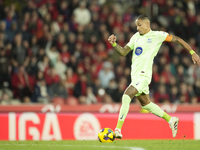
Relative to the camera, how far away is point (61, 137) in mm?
9055

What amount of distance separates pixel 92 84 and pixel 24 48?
2162 millimetres

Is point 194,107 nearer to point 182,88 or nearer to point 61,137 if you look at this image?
point 182,88

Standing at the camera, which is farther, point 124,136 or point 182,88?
point 182,88

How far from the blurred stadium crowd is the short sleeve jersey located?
167 inches

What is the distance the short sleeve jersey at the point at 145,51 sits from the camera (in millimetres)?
6652

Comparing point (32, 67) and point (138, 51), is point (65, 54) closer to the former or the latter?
point (32, 67)

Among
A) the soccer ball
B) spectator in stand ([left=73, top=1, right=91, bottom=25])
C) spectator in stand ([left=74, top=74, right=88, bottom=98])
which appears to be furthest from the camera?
spectator in stand ([left=73, top=1, right=91, bottom=25])

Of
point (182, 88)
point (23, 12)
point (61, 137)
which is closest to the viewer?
point (61, 137)

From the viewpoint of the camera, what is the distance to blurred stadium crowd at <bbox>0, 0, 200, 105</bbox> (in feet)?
35.4

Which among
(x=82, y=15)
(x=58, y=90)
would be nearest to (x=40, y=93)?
(x=58, y=90)

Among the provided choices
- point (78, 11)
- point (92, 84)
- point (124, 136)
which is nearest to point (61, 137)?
point (124, 136)

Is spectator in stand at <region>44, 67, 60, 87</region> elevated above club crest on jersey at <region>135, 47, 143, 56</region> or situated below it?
below

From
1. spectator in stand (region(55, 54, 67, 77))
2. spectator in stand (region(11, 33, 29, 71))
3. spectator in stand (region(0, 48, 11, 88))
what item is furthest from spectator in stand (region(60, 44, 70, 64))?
spectator in stand (region(0, 48, 11, 88))

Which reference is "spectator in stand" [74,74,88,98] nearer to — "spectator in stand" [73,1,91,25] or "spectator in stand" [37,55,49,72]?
"spectator in stand" [37,55,49,72]
